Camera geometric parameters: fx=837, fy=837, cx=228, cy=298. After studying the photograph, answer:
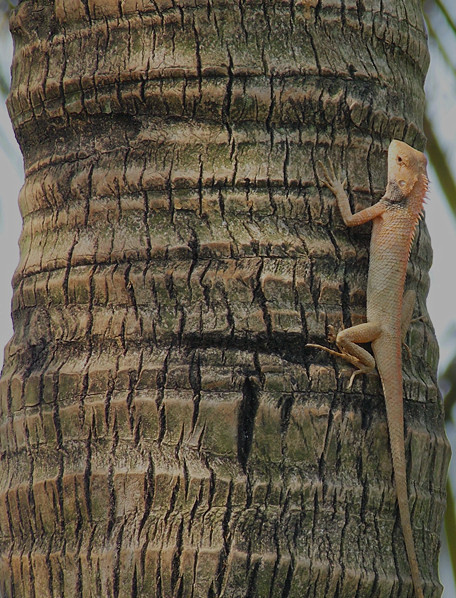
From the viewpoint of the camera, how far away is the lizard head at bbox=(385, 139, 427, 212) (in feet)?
9.91

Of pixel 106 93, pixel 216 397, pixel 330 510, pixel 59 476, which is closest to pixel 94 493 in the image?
pixel 59 476

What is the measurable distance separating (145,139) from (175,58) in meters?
0.28

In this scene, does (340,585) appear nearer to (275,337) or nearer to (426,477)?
(426,477)

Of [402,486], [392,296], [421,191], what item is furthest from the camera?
[421,191]

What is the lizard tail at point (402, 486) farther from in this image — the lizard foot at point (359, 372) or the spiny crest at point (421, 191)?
the spiny crest at point (421, 191)

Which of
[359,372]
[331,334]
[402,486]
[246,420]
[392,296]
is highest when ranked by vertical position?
[392,296]

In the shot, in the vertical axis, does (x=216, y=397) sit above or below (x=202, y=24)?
below

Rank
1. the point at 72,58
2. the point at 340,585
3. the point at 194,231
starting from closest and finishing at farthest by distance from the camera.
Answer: the point at 340,585
the point at 194,231
the point at 72,58

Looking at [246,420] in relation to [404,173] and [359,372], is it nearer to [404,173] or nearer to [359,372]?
[359,372]

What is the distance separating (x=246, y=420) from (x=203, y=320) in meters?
0.33

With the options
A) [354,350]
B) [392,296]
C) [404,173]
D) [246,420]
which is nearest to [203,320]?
[246,420]

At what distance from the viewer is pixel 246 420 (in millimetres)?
2479

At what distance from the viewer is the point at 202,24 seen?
107 inches

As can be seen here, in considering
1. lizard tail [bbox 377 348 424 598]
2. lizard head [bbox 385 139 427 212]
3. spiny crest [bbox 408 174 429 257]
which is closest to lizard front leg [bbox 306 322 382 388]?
lizard tail [bbox 377 348 424 598]
